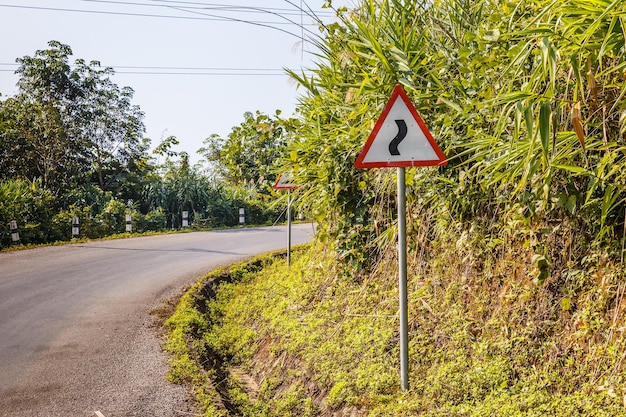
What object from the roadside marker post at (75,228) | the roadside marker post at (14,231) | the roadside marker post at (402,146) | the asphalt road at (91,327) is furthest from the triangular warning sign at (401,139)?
the roadside marker post at (75,228)

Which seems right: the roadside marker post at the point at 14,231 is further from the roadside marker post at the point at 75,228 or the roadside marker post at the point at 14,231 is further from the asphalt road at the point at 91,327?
the roadside marker post at the point at 75,228

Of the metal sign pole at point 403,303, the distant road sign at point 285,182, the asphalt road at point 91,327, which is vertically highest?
the distant road sign at point 285,182

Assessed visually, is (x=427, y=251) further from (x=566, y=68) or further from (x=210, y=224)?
(x=210, y=224)

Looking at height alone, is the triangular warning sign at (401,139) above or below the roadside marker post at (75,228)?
above

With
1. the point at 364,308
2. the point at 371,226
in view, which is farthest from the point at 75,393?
the point at 371,226

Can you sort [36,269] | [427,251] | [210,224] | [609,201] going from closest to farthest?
[609,201] < [427,251] < [36,269] < [210,224]

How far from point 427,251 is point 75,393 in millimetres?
3477

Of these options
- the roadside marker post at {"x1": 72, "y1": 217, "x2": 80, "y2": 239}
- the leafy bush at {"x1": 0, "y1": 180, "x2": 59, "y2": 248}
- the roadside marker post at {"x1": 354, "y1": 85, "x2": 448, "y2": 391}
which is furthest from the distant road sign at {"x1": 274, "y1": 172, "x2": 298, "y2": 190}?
the roadside marker post at {"x1": 72, "y1": 217, "x2": 80, "y2": 239}

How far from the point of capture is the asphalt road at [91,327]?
5133mm

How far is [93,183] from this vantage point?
74.2 feet

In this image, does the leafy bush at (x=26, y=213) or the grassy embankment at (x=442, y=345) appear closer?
the grassy embankment at (x=442, y=345)

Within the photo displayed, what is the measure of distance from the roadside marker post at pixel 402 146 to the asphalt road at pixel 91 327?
1.87 m

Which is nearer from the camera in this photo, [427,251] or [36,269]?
[427,251]

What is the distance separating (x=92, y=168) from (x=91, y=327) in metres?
16.3
